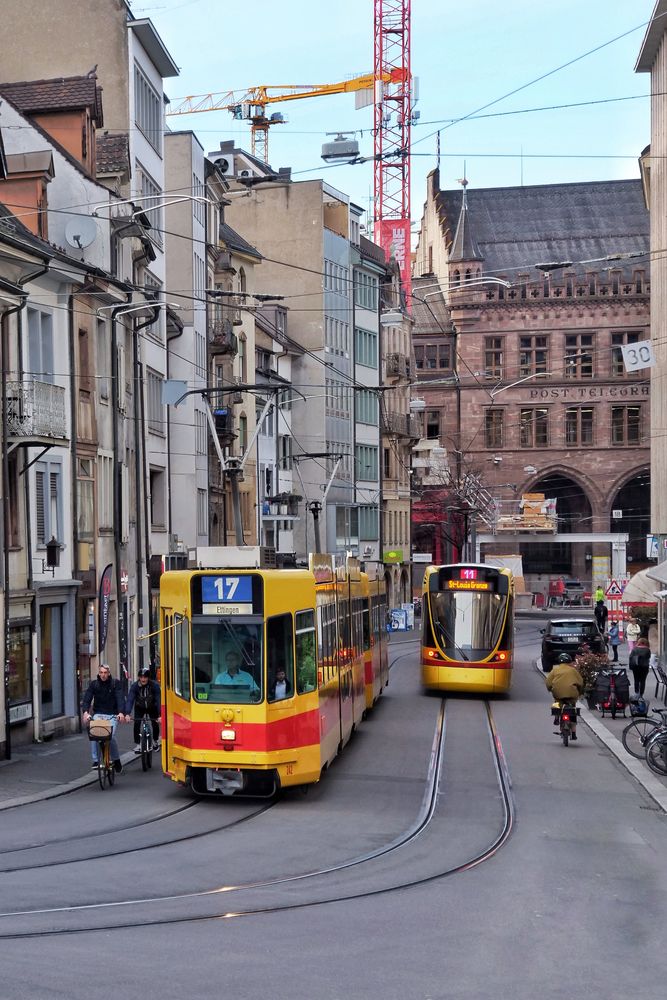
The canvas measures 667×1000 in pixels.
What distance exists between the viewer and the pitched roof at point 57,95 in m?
31.5

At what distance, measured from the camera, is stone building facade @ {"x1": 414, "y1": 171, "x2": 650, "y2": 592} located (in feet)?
305

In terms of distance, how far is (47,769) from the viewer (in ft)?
70.1

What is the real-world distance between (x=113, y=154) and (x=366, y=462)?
41763mm

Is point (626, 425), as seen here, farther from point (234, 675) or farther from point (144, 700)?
point (234, 675)

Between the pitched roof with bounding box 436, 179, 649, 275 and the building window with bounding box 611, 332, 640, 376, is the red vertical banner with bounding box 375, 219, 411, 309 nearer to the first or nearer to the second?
the pitched roof with bounding box 436, 179, 649, 275

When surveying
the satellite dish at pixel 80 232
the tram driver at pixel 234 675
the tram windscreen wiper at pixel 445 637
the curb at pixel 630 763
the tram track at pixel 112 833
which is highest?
the satellite dish at pixel 80 232

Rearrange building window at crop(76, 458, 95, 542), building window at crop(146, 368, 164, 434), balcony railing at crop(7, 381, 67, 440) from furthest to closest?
1. building window at crop(146, 368, 164, 434)
2. building window at crop(76, 458, 95, 542)
3. balcony railing at crop(7, 381, 67, 440)

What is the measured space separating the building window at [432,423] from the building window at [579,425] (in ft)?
27.7

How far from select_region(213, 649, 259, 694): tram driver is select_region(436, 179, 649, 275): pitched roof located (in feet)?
288

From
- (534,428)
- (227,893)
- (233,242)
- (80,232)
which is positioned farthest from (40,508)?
(534,428)

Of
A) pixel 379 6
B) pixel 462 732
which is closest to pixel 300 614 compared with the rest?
pixel 462 732

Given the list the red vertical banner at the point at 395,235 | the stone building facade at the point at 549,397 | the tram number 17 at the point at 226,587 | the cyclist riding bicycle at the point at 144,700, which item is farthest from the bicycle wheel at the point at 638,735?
the red vertical banner at the point at 395,235

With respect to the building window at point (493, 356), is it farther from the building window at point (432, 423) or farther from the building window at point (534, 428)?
the building window at point (432, 423)

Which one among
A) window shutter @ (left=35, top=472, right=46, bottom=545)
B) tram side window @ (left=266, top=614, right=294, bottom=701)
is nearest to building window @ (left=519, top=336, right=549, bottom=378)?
window shutter @ (left=35, top=472, right=46, bottom=545)
